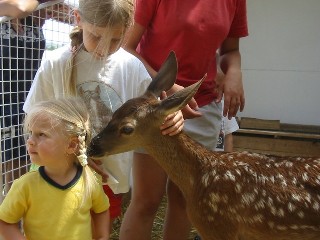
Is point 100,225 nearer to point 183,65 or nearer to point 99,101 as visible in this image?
point 99,101

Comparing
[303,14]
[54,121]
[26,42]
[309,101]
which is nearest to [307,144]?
[309,101]

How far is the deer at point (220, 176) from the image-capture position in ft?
9.05

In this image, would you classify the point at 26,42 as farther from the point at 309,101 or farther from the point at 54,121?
the point at 309,101

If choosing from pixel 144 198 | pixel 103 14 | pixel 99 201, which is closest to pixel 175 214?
pixel 144 198

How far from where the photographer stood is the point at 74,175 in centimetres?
255

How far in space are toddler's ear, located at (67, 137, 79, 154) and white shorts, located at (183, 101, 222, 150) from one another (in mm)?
931

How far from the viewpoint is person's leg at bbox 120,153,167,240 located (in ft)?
10.5

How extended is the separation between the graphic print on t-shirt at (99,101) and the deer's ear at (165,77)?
0.72ft

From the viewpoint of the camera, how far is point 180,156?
2.95 meters

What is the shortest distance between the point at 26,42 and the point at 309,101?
4628 mm

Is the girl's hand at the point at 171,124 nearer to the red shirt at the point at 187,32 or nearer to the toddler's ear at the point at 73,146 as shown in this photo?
the red shirt at the point at 187,32

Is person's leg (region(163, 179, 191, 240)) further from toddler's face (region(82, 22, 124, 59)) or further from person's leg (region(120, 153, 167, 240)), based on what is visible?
toddler's face (region(82, 22, 124, 59))

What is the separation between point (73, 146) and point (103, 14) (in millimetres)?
738

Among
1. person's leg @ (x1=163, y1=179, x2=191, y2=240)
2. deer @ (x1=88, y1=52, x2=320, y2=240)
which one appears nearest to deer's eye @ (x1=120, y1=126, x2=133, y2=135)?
deer @ (x1=88, y1=52, x2=320, y2=240)
